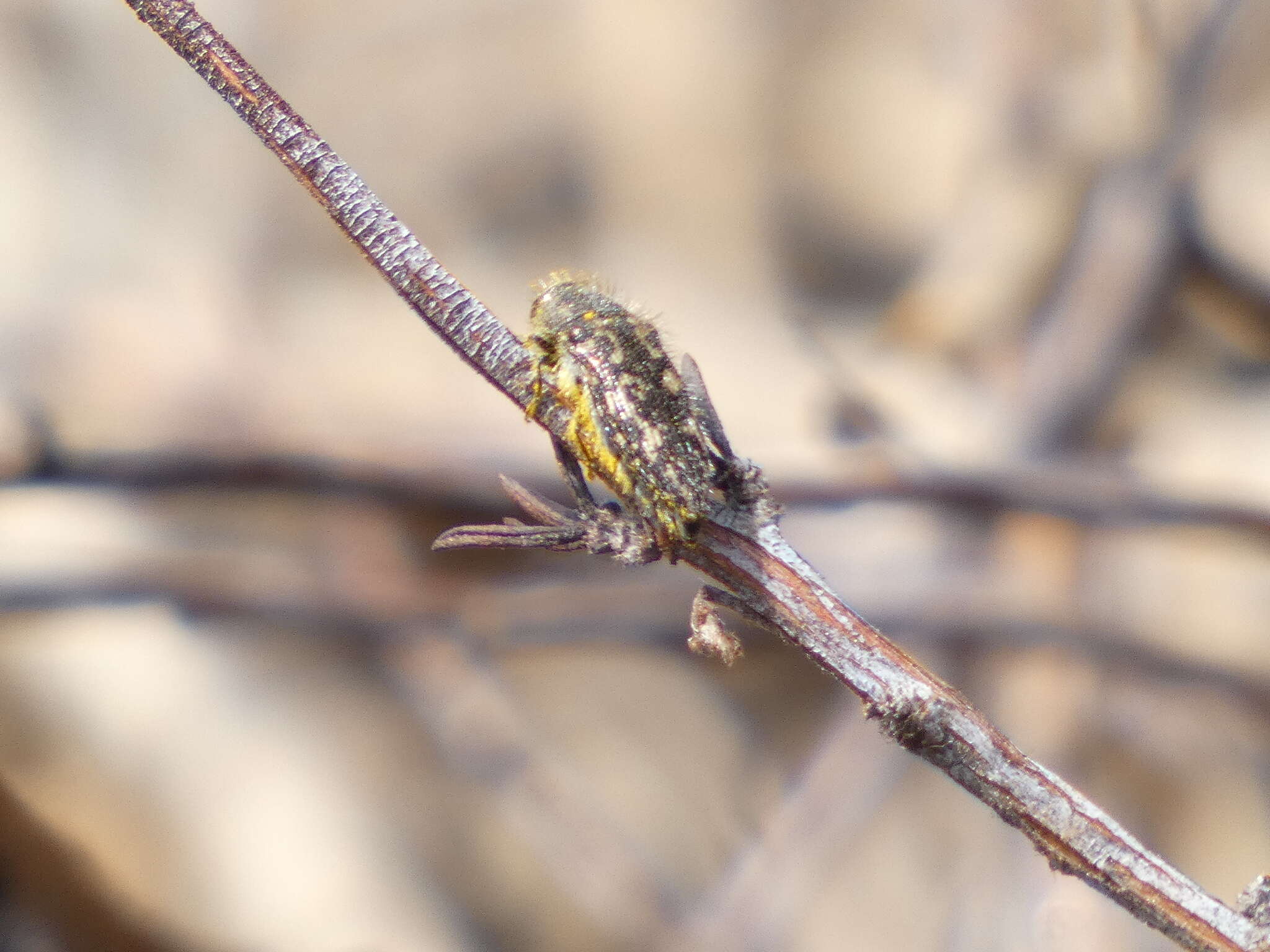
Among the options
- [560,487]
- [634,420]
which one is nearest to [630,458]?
[634,420]

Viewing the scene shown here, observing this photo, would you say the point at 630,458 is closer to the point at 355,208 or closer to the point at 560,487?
the point at 355,208

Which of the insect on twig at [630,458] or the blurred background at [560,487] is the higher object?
the blurred background at [560,487]

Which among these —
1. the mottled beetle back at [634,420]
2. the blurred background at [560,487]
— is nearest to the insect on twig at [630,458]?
the mottled beetle back at [634,420]

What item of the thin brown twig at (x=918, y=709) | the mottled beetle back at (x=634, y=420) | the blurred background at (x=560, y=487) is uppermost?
the blurred background at (x=560, y=487)

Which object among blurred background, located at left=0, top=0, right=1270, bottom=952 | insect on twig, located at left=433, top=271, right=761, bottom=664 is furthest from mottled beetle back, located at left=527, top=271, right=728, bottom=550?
blurred background, located at left=0, top=0, right=1270, bottom=952

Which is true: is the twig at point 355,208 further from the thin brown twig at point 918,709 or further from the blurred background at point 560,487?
the blurred background at point 560,487

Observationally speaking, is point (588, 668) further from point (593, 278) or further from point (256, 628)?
point (593, 278)

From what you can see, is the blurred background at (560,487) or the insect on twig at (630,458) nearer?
the insect on twig at (630,458)

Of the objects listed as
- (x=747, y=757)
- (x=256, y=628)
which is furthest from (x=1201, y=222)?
(x=256, y=628)
